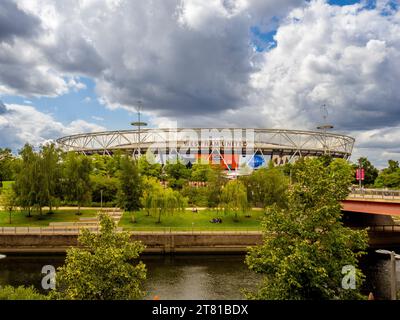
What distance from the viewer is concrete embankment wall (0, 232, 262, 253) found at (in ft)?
123

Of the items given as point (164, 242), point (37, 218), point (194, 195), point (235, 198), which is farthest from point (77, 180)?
point (235, 198)

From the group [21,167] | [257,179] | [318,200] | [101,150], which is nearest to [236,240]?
[257,179]

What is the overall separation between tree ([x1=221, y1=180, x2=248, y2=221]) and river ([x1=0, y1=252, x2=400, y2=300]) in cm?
924

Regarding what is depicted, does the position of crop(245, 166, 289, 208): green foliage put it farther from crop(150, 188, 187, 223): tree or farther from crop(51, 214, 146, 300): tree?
crop(51, 214, 146, 300): tree

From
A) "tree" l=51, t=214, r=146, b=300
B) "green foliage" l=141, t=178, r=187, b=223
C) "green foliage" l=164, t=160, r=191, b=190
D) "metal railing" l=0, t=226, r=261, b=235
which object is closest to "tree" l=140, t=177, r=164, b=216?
"green foliage" l=141, t=178, r=187, b=223

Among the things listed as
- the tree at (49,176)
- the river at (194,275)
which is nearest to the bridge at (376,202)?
the river at (194,275)

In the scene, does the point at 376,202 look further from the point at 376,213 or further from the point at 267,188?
the point at 267,188

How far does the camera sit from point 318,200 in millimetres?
13734

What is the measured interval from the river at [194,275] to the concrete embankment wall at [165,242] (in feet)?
3.97

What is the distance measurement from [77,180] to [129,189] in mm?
8572

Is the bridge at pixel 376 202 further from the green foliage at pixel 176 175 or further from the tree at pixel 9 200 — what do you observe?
the tree at pixel 9 200

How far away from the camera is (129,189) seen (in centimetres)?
4388

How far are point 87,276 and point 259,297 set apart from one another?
641 centimetres
